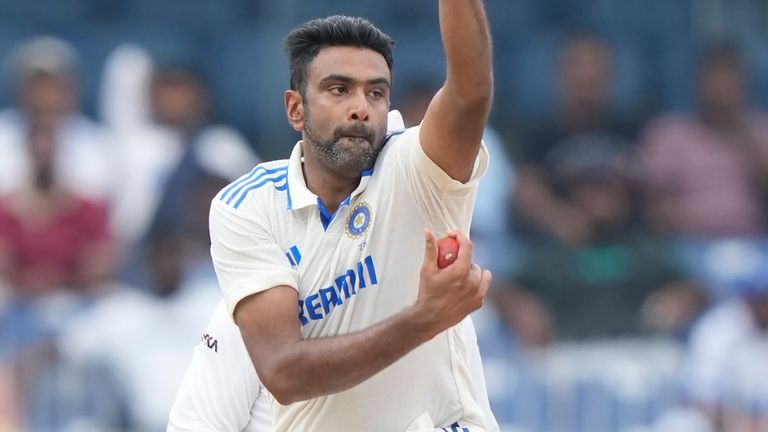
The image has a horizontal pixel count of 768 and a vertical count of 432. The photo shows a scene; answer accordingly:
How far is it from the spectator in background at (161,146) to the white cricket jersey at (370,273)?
5.54 metres

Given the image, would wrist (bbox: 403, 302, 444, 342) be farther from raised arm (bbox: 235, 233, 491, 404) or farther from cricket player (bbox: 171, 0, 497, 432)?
cricket player (bbox: 171, 0, 497, 432)

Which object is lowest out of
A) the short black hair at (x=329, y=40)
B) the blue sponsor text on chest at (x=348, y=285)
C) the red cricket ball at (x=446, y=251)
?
the blue sponsor text on chest at (x=348, y=285)

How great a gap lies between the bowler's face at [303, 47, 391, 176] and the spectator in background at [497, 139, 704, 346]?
5450 millimetres

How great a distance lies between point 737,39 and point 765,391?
10.6 feet

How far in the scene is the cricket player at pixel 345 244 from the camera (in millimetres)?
4926

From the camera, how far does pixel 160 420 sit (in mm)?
9953

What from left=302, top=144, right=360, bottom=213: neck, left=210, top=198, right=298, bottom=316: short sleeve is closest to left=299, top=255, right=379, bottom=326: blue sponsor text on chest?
left=210, top=198, right=298, bottom=316: short sleeve

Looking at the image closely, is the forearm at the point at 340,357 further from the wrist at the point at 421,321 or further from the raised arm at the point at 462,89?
the raised arm at the point at 462,89

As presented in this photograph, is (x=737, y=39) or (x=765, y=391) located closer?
(x=765, y=391)

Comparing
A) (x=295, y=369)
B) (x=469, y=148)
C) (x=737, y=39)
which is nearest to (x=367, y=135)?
(x=469, y=148)

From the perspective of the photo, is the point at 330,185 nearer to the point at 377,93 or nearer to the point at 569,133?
the point at 377,93

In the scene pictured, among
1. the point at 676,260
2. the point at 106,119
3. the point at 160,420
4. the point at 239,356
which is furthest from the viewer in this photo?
the point at 106,119

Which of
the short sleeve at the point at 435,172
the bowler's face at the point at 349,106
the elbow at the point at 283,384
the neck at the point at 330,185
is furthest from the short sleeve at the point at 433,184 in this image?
the elbow at the point at 283,384

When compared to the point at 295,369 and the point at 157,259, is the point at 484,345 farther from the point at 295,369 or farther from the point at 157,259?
the point at 295,369
